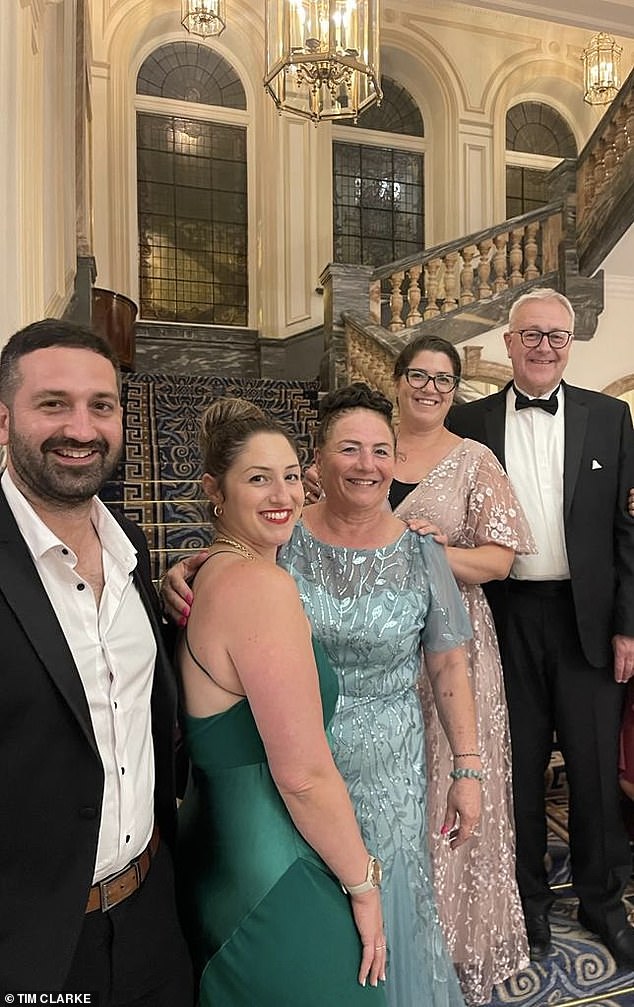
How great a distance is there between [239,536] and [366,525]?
0.48m

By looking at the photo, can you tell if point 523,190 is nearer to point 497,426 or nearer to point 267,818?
point 497,426

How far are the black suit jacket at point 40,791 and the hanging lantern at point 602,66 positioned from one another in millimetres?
10086

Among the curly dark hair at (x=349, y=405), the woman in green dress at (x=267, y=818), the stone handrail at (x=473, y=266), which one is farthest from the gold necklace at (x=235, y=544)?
the stone handrail at (x=473, y=266)

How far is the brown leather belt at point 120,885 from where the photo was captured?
128 cm

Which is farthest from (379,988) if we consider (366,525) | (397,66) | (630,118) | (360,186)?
(397,66)

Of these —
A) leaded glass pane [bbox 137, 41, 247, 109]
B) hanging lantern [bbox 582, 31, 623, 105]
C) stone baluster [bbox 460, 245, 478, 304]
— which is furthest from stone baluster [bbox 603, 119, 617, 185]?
leaded glass pane [bbox 137, 41, 247, 109]

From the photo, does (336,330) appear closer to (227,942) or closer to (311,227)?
(311,227)

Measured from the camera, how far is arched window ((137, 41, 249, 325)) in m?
9.43

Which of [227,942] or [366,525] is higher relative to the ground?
[366,525]

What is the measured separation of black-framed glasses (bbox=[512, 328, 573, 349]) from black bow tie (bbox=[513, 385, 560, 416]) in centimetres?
15

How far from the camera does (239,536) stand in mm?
1528

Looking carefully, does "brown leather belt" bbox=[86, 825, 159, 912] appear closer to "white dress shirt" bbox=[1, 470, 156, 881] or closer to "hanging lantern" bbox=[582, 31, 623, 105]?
"white dress shirt" bbox=[1, 470, 156, 881]

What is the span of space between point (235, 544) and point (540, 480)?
4.32 feet

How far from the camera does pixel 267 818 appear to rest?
137cm
